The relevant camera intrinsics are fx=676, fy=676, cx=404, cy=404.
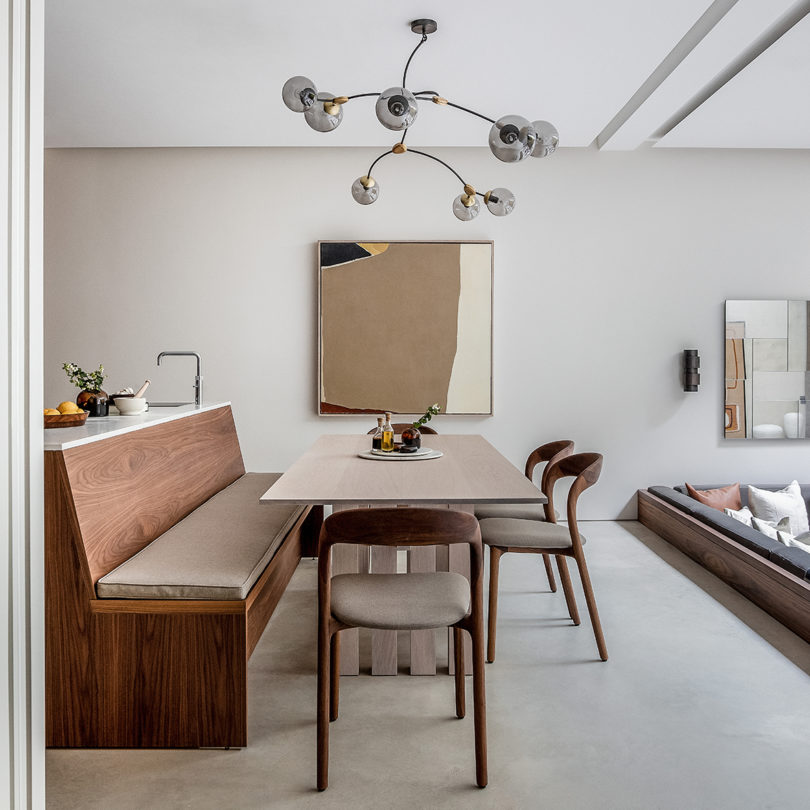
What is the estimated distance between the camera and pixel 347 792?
5.87 feet

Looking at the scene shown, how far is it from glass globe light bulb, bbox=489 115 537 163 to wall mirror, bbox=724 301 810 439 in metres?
3.14

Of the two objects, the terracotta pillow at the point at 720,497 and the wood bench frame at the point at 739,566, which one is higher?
the terracotta pillow at the point at 720,497

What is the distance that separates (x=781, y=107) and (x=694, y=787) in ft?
12.4

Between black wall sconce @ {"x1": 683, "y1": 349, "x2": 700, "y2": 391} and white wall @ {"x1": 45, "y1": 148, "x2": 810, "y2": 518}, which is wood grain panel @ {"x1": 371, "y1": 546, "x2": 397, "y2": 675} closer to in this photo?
white wall @ {"x1": 45, "y1": 148, "x2": 810, "y2": 518}

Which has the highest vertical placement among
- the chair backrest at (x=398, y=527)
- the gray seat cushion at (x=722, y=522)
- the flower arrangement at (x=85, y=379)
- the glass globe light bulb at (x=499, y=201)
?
the glass globe light bulb at (x=499, y=201)

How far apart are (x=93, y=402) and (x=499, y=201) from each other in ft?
6.53

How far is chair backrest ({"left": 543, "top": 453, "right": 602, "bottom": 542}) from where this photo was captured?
8.35 feet

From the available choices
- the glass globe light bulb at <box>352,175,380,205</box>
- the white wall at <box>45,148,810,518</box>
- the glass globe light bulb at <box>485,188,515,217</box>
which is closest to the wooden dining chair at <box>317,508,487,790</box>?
the glass globe light bulb at <box>485,188,515,217</box>

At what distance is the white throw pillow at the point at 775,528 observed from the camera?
11.5 feet

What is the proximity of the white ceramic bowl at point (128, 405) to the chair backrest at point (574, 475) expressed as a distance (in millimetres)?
1863

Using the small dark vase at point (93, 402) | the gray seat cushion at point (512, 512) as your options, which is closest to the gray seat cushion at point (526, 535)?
the gray seat cushion at point (512, 512)

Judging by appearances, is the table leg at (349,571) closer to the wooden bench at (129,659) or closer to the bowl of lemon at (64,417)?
the wooden bench at (129,659)

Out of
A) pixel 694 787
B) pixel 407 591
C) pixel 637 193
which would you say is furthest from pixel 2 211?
pixel 637 193

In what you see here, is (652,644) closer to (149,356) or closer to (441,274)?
(441,274)
